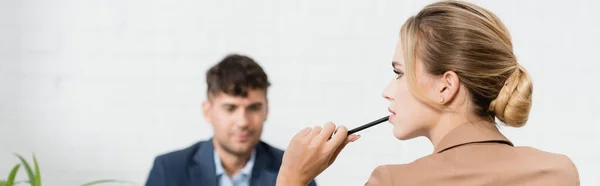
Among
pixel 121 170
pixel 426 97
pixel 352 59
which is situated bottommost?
pixel 121 170

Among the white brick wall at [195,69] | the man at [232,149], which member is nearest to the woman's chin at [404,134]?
the man at [232,149]

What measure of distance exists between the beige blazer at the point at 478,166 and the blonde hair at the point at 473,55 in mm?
43

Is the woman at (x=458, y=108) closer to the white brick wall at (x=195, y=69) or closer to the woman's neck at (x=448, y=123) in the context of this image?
the woman's neck at (x=448, y=123)

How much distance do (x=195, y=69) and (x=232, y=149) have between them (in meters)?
0.44

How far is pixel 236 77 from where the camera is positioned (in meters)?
2.38

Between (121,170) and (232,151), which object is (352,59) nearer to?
(232,151)

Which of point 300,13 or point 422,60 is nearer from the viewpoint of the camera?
point 422,60

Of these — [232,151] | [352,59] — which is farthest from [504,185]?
[352,59]

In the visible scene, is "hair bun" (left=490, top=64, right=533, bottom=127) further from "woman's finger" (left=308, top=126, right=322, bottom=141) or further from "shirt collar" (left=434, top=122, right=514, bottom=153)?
"woman's finger" (left=308, top=126, right=322, bottom=141)

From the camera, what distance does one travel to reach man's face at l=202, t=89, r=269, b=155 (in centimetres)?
230

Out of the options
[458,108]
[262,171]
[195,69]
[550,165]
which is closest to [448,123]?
[458,108]

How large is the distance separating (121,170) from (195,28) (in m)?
0.46

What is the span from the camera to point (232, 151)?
2.29m

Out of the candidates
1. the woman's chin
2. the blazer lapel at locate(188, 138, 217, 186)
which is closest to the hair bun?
the woman's chin
